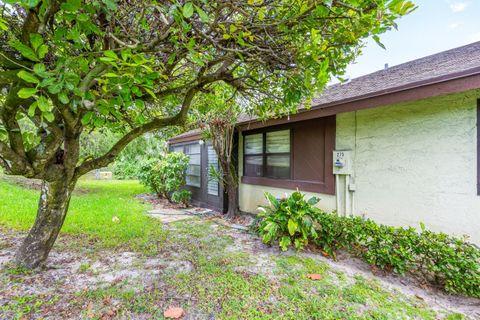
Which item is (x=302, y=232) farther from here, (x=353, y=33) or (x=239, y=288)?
(x=353, y=33)

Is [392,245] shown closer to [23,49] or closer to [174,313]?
[174,313]

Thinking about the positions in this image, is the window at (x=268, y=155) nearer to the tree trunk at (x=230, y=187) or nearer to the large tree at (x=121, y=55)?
the tree trunk at (x=230, y=187)

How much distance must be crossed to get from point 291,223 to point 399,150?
219 cm

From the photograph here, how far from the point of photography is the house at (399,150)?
125 inches

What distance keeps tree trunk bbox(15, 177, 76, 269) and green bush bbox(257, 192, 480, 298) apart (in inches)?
120

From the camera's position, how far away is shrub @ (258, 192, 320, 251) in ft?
Answer: 12.7

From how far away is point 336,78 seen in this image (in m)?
2.56

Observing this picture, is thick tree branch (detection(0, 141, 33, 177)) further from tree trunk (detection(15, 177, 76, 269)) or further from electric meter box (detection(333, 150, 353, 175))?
electric meter box (detection(333, 150, 353, 175))

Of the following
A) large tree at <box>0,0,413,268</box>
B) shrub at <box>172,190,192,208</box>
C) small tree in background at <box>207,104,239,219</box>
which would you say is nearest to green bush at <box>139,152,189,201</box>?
shrub at <box>172,190,192,208</box>

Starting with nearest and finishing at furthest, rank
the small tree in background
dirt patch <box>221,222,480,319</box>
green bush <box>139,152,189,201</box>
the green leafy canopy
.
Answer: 1. the green leafy canopy
2. dirt patch <box>221,222,480,319</box>
3. the small tree in background
4. green bush <box>139,152,189,201</box>

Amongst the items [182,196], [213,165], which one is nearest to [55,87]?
[213,165]

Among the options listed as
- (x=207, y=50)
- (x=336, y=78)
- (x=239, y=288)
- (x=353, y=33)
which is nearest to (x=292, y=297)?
(x=239, y=288)

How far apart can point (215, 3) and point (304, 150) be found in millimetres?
3724

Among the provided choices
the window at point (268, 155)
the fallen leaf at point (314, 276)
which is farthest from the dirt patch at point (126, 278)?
the window at point (268, 155)
